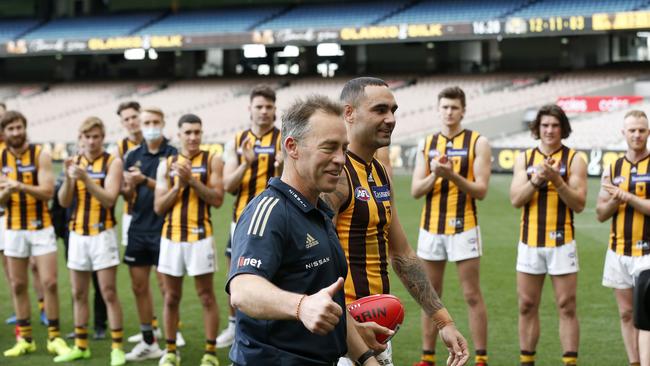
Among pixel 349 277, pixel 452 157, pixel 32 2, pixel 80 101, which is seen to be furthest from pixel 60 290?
pixel 32 2

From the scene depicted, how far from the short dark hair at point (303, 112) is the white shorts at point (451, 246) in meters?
4.26

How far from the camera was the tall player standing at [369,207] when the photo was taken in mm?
4590

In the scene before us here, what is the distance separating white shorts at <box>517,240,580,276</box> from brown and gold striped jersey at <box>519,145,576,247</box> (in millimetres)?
41

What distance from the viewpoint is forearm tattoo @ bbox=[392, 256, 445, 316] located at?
15.1 ft

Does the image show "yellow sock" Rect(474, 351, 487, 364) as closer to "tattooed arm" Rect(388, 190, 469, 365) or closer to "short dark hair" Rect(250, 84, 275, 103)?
"short dark hair" Rect(250, 84, 275, 103)

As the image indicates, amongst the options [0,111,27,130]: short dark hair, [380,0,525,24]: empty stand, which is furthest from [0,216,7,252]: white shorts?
[380,0,525,24]: empty stand

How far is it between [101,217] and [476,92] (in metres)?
26.4

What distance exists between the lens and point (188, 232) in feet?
25.7

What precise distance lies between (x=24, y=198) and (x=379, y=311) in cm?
525

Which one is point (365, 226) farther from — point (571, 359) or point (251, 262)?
point (571, 359)

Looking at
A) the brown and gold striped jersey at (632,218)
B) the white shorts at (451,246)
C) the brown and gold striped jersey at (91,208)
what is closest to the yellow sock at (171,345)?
the brown and gold striped jersey at (91,208)

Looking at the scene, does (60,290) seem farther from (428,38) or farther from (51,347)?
(428,38)

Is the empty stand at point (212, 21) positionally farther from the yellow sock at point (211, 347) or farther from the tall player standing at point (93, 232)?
the yellow sock at point (211, 347)

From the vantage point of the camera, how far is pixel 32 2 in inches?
1751
